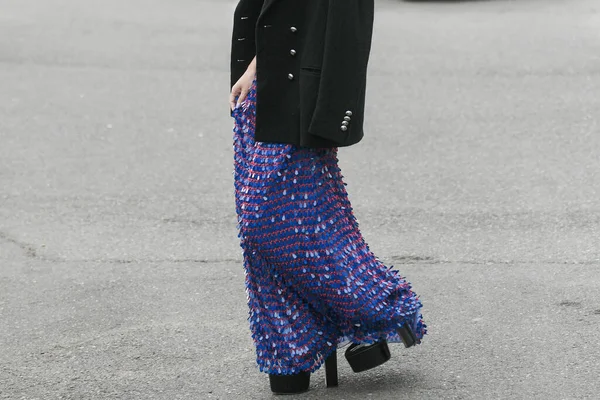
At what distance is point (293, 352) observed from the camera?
377 cm

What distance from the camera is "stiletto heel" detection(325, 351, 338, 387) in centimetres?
391

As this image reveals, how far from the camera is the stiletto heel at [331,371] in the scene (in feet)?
12.8

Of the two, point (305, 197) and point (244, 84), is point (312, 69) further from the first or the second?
point (305, 197)

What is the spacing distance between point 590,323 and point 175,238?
2378 mm

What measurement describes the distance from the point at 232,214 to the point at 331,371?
2528 mm

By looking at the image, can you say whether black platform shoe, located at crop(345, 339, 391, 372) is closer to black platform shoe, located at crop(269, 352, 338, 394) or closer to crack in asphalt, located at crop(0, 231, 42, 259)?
black platform shoe, located at crop(269, 352, 338, 394)

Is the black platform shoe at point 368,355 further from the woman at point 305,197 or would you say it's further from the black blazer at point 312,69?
the black blazer at point 312,69

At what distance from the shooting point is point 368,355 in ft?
12.6

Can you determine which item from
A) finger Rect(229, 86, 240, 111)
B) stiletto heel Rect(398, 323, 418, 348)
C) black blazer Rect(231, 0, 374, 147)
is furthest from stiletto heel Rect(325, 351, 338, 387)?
finger Rect(229, 86, 240, 111)

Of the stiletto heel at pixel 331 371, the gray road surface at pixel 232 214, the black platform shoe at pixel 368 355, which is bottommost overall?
the gray road surface at pixel 232 214

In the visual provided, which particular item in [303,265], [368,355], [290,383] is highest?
[303,265]

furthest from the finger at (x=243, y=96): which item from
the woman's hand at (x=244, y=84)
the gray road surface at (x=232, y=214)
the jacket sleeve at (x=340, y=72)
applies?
the gray road surface at (x=232, y=214)

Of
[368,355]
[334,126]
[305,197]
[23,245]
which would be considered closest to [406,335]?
[368,355]

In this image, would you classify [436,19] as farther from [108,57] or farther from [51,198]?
[51,198]
